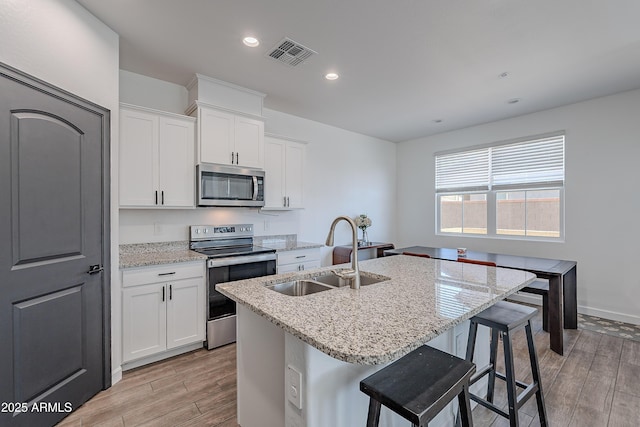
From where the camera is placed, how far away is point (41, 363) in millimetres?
1788

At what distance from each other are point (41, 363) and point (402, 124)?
4.92 meters

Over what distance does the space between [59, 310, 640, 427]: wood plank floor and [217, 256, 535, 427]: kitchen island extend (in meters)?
0.48

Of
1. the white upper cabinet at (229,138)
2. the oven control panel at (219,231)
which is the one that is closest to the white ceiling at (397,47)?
the white upper cabinet at (229,138)

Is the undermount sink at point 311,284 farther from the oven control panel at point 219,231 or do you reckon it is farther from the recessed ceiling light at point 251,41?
the recessed ceiling light at point 251,41

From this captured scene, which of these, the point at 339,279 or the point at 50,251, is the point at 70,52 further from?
the point at 339,279

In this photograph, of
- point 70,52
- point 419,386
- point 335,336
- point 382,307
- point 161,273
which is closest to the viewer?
point 335,336

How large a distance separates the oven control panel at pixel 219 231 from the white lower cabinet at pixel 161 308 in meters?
0.64

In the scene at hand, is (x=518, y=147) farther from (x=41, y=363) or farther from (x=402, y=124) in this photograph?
(x=41, y=363)

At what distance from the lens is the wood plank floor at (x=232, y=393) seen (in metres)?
1.91

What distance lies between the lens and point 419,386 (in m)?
1.14

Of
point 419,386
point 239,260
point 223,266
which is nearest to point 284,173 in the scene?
point 239,260

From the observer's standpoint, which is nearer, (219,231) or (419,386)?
(419,386)

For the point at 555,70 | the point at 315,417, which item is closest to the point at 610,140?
the point at 555,70

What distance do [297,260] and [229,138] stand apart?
5.41 ft
